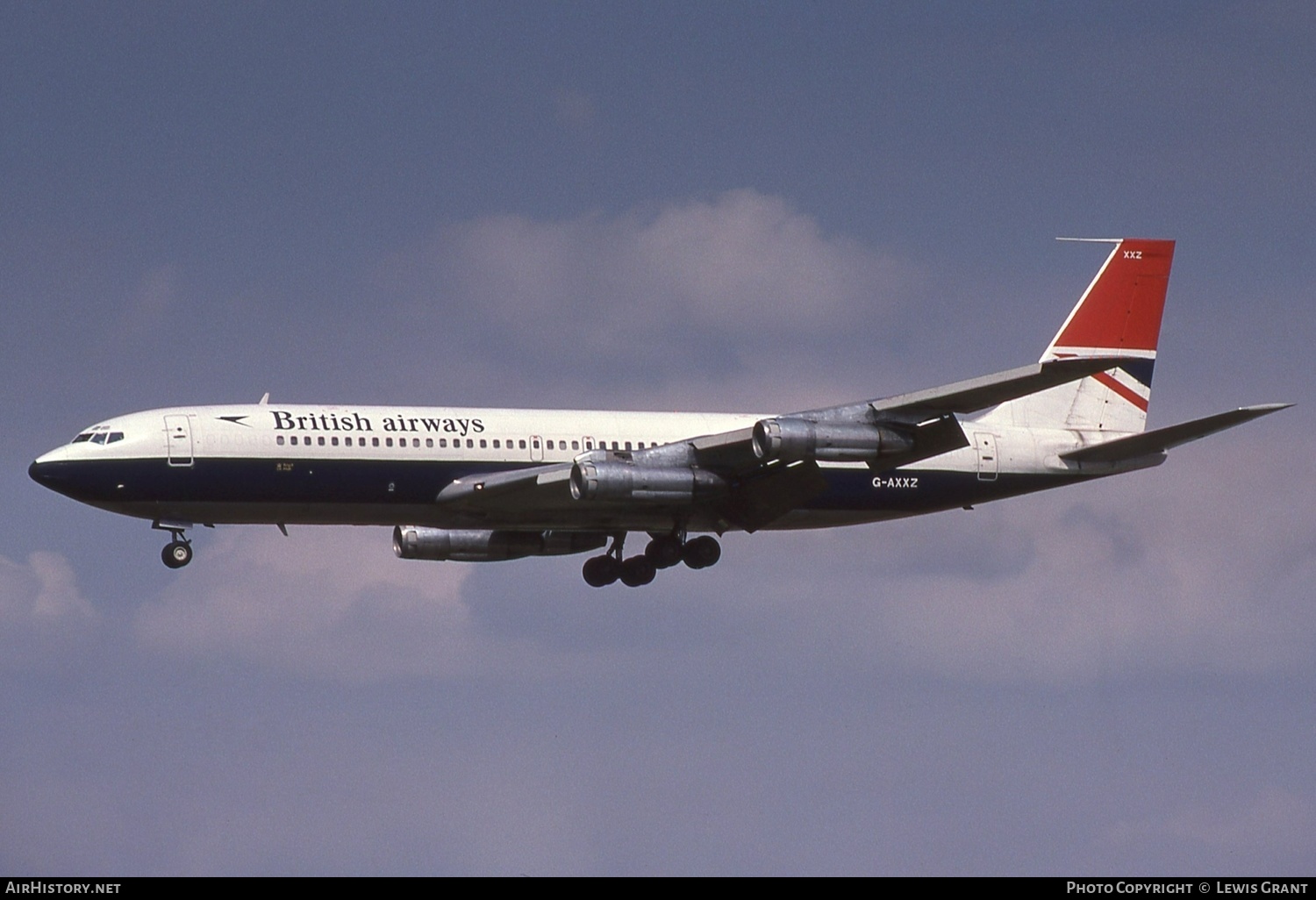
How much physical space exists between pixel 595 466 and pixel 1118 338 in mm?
22235

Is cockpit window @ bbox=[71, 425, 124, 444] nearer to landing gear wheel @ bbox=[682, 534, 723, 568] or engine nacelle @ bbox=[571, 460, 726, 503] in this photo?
engine nacelle @ bbox=[571, 460, 726, 503]

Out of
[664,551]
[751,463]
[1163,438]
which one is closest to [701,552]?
[664,551]

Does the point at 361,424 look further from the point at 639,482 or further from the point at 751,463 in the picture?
the point at 751,463

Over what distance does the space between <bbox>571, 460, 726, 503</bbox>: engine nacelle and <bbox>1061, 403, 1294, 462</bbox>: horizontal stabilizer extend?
45.0ft

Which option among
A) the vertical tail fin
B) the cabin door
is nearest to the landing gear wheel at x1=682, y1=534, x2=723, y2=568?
the vertical tail fin

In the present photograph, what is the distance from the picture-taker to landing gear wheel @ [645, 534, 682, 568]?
6594 centimetres

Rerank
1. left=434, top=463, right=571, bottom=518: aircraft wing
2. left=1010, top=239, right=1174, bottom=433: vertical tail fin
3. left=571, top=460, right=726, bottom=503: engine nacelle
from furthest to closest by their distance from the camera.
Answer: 1. left=1010, top=239, right=1174, bottom=433: vertical tail fin
2. left=434, top=463, right=571, bottom=518: aircraft wing
3. left=571, top=460, right=726, bottom=503: engine nacelle

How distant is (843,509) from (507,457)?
1174 cm

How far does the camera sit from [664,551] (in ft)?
217
